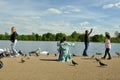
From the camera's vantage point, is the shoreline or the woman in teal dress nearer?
the shoreline

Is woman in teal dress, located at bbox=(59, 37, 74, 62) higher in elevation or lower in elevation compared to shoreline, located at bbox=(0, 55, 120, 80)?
higher

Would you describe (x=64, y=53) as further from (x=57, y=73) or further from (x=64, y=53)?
(x=57, y=73)

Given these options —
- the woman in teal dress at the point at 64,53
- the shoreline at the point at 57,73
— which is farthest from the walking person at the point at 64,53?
the shoreline at the point at 57,73

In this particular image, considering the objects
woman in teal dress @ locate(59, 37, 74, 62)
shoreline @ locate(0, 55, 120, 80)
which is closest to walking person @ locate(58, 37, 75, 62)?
woman in teal dress @ locate(59, 37, 74, 62)

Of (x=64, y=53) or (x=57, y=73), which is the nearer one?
(x=57, y=73)

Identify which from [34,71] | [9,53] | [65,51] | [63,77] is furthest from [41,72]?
[9,53]

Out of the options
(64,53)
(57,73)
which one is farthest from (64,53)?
(57,73)

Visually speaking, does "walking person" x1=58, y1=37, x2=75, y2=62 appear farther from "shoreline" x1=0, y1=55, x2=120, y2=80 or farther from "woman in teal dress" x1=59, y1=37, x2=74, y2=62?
"shoreline" x1=0, y1=55, x2=120, y2=80

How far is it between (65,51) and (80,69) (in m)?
4.61

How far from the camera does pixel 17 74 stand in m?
16.8

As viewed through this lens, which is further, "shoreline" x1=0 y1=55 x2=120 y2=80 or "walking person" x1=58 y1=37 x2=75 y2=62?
"walking person" x1=58 y1=37 x2=75 y2=62

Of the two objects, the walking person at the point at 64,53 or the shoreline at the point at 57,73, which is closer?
the shoreline at the point at 57,73

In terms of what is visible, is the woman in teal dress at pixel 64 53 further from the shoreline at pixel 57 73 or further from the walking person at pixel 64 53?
the shoreline at pixel 57 73

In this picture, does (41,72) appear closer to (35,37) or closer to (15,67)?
(15,67)
